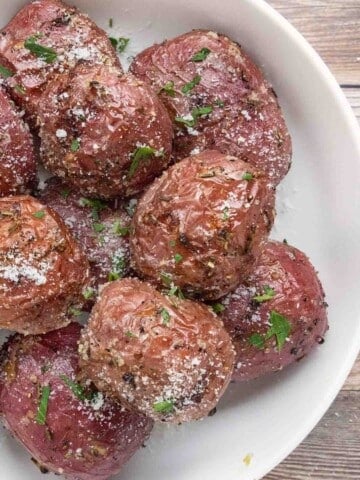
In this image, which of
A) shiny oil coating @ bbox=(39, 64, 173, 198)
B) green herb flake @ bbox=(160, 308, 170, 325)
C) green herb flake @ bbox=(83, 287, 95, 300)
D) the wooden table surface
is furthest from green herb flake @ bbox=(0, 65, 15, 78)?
the wooden table surface

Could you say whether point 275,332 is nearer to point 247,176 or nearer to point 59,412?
point 247,176

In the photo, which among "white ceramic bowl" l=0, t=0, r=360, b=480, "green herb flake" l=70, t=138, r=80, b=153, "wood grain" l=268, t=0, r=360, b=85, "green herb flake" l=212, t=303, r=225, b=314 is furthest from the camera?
"wood grain" l=268, t=0, r=360, b=85

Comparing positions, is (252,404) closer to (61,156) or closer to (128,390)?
(128,390)

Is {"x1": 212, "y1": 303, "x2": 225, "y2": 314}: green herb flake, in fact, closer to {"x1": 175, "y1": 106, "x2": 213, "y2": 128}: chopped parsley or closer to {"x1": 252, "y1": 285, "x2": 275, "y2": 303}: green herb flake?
{"x1": 252, "y1": 285, "x2": 275, "y2": 303}: green herb flake

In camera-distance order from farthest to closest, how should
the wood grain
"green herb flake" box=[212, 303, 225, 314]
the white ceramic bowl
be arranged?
the wood grain → the white ceramic bowl → "green herb flake" box=[212, 303, 225, 314]

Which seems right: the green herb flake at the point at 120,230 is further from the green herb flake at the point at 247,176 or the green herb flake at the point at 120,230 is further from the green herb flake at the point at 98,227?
the green herb flake at the point at 247,176

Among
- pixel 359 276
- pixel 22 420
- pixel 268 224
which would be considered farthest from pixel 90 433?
pixel 359 276
